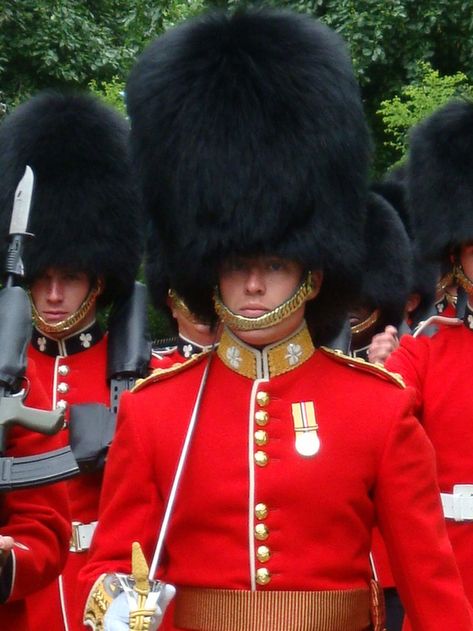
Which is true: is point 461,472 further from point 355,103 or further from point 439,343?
point 355,103

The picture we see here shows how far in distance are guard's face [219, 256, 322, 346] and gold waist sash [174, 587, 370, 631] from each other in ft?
1.97

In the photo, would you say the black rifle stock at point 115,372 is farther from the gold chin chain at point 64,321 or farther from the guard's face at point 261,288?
the guard's face at point 261,288

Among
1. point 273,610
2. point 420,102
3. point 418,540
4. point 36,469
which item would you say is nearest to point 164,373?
point 36,469

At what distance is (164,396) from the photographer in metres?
4.20

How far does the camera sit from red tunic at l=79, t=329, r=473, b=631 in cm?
397

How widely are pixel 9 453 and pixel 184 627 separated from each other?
0.57m

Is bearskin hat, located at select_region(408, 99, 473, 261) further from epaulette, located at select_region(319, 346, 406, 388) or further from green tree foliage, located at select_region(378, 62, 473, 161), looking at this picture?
green tree foliage, located at select_region(378, 62, 473, 161)

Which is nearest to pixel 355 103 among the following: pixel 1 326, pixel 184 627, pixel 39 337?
pixel 1 326

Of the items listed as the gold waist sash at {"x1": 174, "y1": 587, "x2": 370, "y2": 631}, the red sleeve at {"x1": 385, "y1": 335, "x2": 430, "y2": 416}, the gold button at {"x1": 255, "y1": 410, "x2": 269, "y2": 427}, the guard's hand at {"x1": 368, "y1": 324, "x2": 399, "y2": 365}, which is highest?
the guard's hand at {"x1": 368, "y1": 324, "x2": 399, "y2": 365}

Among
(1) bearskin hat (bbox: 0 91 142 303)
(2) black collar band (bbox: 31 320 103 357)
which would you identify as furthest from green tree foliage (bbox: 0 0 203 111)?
(2) black collar band (bbox: 31 320 103 357)

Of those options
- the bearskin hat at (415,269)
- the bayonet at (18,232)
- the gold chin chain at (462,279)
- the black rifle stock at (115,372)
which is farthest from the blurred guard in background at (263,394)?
the bearskin hat at (415,269)

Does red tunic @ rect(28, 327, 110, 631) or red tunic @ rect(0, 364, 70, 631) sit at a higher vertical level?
red tunic @ rect(28, 327, 110, 631)

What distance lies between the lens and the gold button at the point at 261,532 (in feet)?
13.3

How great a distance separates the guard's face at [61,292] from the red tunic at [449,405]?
1.22 m
